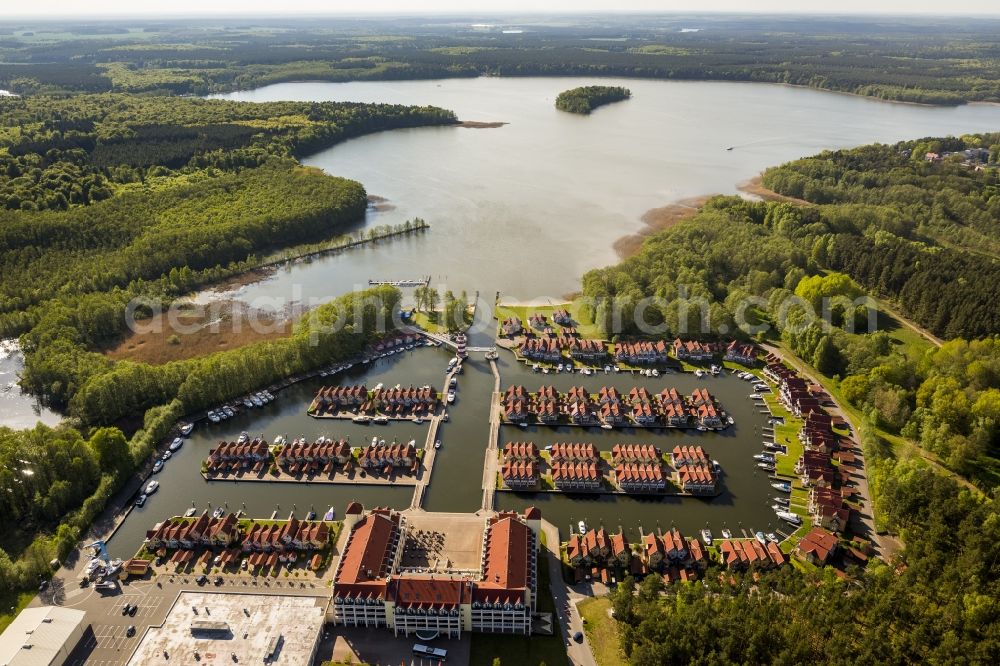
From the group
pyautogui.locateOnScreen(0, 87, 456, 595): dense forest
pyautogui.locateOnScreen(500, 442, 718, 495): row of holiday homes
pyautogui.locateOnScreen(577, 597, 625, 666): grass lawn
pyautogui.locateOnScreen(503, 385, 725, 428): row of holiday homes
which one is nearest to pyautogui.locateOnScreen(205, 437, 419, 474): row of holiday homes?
pyautogui.locateOnScreen(0, 87, 456, 595): dense forest

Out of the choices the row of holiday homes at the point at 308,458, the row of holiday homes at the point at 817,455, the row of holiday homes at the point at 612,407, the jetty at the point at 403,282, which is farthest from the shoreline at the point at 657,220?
the row of holiday homes at the point at 308,458

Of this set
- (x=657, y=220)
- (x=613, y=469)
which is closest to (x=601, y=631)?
(x=613, y=469)

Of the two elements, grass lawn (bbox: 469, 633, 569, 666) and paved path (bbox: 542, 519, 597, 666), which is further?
paved path (bbox: 542, 519, 597, 666)

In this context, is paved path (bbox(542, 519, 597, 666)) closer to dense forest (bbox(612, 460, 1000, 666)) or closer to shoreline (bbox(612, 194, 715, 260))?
dense forest (bbox(612, 460, 1000, 666))

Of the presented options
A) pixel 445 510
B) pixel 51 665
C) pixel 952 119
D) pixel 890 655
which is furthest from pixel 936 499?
pixel 952 119

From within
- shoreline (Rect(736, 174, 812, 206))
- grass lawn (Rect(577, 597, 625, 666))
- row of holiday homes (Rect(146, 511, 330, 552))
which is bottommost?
grass lawn (Rect(577, 597, 625, 666))

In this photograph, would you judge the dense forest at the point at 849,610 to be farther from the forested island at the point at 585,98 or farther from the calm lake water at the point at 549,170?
the forested island at the point at 585,98

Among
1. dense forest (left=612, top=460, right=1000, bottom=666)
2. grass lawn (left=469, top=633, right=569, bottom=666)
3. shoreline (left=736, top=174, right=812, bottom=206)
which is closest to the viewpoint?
dense forest (left=612, top=460, right=1000, bottom=666)
